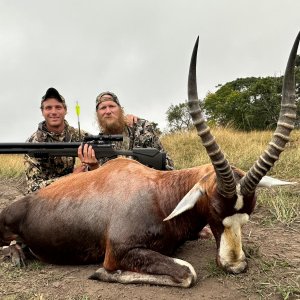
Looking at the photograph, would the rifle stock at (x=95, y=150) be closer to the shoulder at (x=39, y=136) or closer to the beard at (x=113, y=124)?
the shoulder at (x=39, y=136)

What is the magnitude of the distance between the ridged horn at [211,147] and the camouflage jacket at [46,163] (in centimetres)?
332

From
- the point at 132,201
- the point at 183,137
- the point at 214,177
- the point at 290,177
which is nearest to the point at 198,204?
the point at 214,177

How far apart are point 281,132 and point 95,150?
2606 millimetres

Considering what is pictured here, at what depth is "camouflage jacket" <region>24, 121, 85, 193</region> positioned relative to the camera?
20.5 feet

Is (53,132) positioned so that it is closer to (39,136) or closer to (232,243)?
(39,136)

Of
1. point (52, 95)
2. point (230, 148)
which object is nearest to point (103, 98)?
point (52, 95)

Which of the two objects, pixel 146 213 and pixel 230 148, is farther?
pixel 230 148

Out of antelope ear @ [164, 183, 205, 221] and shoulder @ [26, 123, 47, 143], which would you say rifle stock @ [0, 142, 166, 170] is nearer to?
shoulder @ [26, 123, 47, 143]

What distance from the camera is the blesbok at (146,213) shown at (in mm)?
3295

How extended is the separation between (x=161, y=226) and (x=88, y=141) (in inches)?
75.1

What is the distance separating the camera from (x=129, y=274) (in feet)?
12.1

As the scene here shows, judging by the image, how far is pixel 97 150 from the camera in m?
5.23

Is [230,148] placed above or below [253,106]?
below

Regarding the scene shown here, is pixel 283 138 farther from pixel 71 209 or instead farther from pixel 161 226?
pixel 71 209
